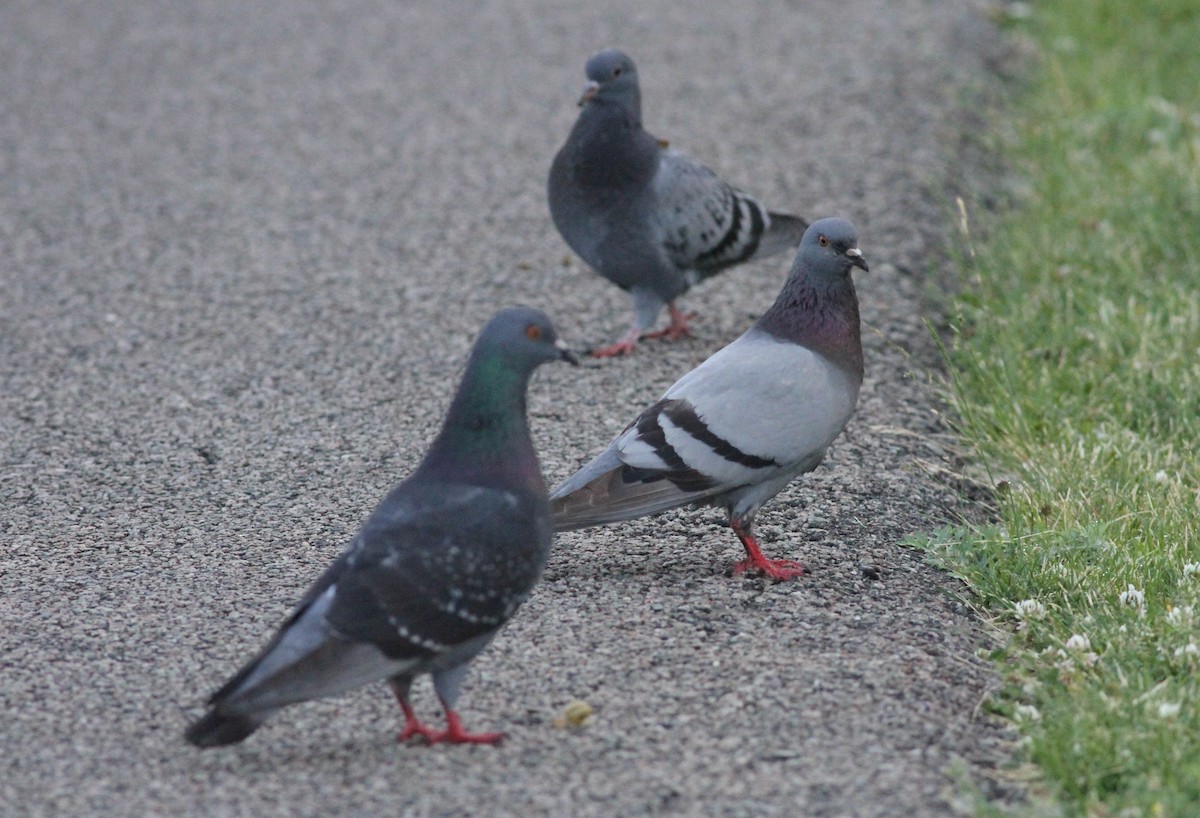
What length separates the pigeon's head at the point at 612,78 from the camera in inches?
245

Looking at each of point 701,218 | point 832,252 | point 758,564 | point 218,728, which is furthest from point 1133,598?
point 701,218

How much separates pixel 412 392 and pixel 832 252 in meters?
1.87

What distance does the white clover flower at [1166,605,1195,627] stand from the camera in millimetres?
3949

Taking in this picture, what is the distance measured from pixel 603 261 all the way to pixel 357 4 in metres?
5.89

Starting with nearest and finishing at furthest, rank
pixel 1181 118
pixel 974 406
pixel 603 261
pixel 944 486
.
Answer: pixel 944 486
pixel 974 406
pixel 603 261
pixel 1181 118

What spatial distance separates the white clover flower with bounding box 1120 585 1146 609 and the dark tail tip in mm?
2269

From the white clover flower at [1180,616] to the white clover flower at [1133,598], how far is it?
0.09 m

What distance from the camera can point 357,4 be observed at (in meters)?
11.4

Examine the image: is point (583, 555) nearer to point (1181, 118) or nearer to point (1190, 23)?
point (1181, 118)

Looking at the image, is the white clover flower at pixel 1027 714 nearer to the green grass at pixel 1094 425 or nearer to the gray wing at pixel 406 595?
the green grass at pixel 1094 425

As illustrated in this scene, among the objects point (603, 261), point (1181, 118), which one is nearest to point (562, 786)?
point (603, 261)

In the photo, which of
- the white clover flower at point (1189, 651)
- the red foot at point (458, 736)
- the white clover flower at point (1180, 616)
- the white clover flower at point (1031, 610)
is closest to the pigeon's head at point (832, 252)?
the white clover flower at point (1031, 610)

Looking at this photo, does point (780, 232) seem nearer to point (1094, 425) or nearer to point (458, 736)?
point (1094, 425)

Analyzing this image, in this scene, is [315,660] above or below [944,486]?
above
